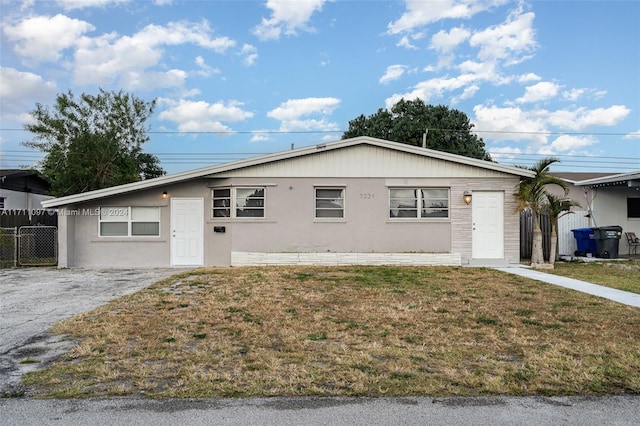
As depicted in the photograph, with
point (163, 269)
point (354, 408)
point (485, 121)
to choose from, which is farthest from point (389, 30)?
point (485, 121)

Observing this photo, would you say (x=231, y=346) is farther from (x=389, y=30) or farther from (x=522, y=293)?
(x=389, y=30)

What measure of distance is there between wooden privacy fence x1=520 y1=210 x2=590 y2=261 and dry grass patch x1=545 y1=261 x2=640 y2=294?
1.51 m

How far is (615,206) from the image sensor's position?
55.0 ft

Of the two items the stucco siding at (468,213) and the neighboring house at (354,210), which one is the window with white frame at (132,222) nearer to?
the neighboring house at (354,210)

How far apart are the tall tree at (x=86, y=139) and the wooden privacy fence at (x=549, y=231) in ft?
64.2

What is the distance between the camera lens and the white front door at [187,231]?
13641 millimetres

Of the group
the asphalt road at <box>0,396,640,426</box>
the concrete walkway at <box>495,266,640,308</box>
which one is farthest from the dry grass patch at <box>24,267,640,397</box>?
the concrete walkway at <box>495,266,640,308</box>

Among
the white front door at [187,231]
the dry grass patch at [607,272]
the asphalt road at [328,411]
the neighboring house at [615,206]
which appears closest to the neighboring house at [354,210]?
the white front door at [187,231]

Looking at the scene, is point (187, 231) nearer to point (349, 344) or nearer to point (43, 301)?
point (43, 301)

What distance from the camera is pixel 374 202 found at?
13.5 metres

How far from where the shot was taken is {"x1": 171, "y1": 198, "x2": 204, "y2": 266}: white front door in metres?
13.6

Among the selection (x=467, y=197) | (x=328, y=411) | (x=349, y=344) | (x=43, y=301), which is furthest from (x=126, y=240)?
(x=328, y=411)

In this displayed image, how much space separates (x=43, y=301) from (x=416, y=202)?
389 inches

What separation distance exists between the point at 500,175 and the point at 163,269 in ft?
34.0
